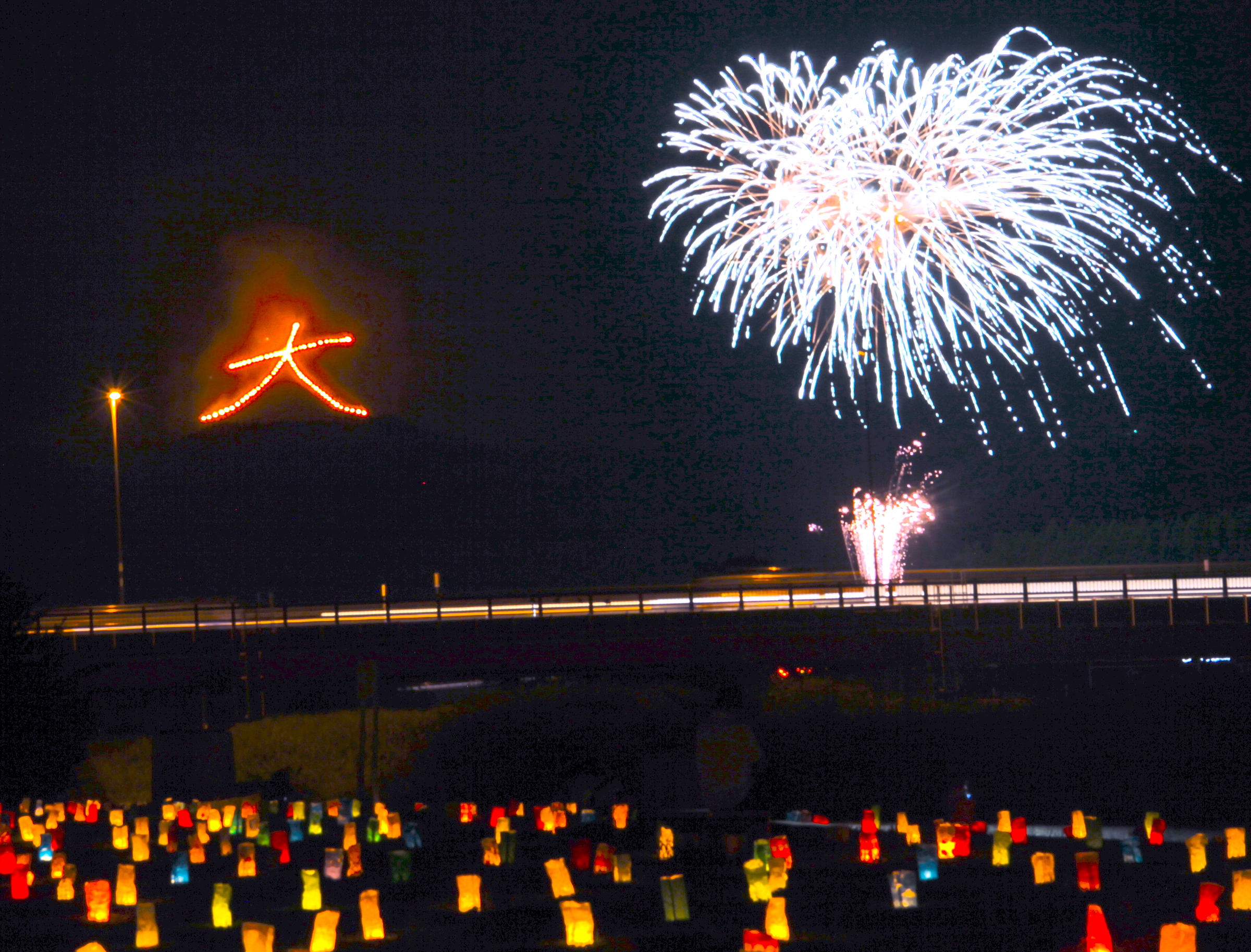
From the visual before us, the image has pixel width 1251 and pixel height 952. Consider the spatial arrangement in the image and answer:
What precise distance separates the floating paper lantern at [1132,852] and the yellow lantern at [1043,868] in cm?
206

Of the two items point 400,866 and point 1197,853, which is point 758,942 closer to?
point 400,866

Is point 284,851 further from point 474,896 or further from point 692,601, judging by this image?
point 692,601

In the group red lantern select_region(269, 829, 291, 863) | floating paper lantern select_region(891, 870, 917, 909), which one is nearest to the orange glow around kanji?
red lantern select_region(269, 829, 291, 863)

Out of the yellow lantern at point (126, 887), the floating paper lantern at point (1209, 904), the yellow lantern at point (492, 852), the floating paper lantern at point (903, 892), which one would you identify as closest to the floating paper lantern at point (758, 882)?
the floating paper lantern at point (903, 892)

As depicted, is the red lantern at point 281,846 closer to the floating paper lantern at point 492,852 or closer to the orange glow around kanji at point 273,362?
the floating paper lantern at point 492,852

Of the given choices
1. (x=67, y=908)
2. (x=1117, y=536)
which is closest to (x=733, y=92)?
(x=67, y=908)

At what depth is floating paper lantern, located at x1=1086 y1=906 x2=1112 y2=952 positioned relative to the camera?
10703mm

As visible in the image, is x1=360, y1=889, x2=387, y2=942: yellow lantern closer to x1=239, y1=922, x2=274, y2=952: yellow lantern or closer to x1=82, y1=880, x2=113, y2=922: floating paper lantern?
x1=239, y1=922, x2=274, y2=952: yellow lantern

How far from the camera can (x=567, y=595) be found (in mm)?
33281

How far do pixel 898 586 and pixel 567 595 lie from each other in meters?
8.53

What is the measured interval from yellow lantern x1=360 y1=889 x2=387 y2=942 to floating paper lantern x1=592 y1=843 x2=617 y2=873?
358 cm

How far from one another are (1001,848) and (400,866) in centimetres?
756

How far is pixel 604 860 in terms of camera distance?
16000 mm

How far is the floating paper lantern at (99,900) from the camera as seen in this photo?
1423 cm
